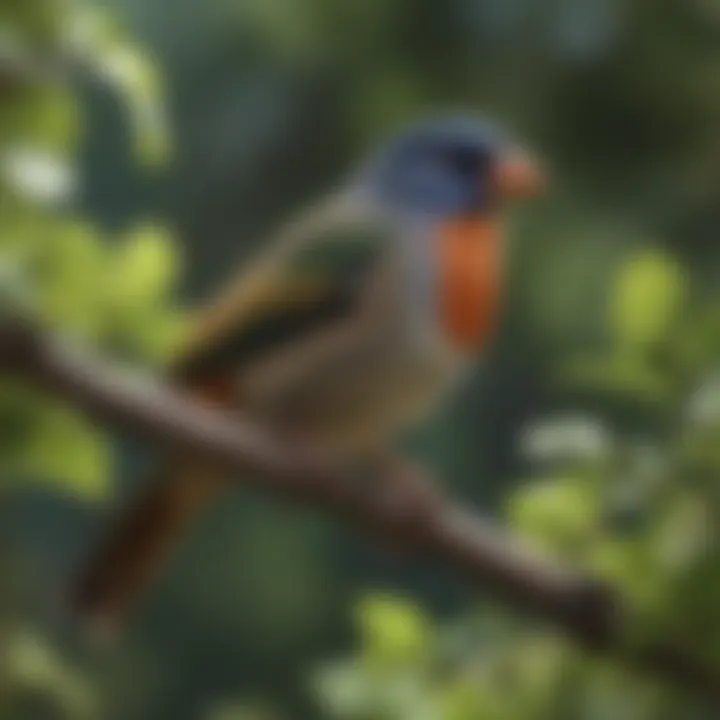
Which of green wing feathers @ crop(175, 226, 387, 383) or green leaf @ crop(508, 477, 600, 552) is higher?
green wing feathers @ crop(175, 226, 387, 383)

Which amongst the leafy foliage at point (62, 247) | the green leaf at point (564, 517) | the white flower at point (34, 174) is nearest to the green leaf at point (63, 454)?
the leafy foliage at point (62, 247)

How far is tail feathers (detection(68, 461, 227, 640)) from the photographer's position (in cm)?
108

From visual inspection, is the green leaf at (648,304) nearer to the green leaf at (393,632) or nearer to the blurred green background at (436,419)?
the blurred green background at (436,419)

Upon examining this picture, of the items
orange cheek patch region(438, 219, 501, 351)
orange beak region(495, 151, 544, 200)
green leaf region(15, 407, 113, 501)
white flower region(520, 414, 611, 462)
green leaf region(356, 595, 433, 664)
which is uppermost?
orange beak region(495, 151, 544, 200)

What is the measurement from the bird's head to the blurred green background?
51 millimetres

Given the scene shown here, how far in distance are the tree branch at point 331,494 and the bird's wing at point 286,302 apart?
0.03 metres

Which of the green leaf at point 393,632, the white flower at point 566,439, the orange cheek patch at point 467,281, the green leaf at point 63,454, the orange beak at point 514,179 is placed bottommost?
the green leaf at point 393,632

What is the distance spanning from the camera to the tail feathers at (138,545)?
108 cm

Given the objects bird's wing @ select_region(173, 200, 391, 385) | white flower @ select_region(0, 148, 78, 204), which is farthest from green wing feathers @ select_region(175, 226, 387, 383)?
white flower @ select_region(0, 148, 78, 204)

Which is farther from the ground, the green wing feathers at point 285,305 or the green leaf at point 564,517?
the green wing feathers at point 285,305

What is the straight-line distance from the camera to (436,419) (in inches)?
45.8

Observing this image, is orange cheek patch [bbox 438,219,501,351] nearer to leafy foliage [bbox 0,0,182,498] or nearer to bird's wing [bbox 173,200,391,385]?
bird's wing [bbox 173,200,391,385]

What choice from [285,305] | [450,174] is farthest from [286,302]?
[450,174]

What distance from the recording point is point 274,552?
1.18m
